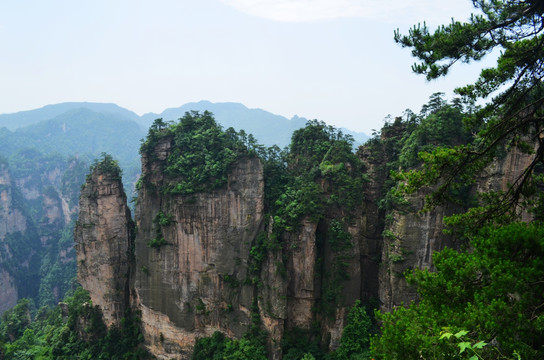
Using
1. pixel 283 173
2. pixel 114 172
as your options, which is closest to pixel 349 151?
pixel 283 173

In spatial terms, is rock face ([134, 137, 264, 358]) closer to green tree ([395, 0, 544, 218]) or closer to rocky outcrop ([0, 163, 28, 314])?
green tree ([395, 0, 544, 218])

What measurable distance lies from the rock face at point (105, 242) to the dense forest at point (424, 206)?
82 centimetres

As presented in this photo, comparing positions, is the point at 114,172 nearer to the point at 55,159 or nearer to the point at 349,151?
the point at 349,151

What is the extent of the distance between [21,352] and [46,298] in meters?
33.3

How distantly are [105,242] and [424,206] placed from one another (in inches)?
786

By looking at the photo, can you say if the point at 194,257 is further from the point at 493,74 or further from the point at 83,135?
the point at 83,135

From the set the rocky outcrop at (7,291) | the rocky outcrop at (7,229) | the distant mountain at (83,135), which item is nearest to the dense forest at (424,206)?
the rocky outcrop at (7,291)

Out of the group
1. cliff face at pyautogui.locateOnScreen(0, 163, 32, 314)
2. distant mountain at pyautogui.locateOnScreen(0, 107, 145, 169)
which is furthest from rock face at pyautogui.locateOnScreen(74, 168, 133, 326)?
distant mountain at pyautogui.locateOnScreen(0, 107, 145, 169)

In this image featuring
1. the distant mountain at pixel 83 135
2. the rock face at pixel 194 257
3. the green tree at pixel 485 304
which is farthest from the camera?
the distant mountain at pixel 83 135

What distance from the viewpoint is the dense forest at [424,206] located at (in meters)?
4.88

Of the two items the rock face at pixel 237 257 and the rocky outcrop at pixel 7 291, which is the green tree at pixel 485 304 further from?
the rocky outcrop at pixel 7 291

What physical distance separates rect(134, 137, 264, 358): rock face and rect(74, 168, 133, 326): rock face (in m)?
1.95

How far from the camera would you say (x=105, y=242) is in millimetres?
22094

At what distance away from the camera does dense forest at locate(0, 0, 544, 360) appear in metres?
4.88
